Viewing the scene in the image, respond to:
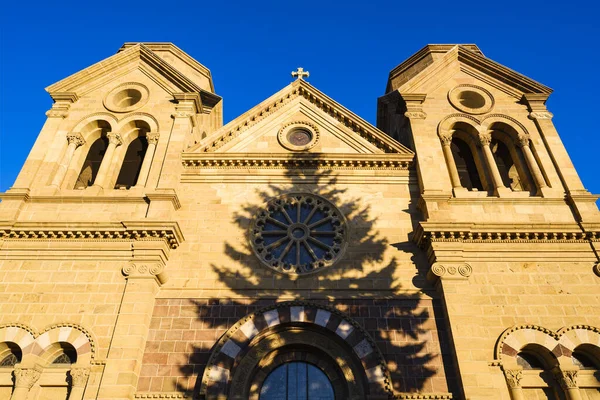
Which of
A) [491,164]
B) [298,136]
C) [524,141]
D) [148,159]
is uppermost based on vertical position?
[298,136]

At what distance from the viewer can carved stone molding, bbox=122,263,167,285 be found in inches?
537

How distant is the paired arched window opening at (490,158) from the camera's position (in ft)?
55.0

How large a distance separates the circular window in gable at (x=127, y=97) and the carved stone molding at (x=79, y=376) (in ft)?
36.5

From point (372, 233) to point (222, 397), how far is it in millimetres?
7167

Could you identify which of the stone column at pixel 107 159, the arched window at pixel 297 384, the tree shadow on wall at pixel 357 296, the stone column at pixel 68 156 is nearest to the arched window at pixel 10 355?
the tree shadow on wall at pixel 357 296

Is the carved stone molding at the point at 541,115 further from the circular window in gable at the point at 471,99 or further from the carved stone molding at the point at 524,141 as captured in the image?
the circular window in gable at the point at 471,99

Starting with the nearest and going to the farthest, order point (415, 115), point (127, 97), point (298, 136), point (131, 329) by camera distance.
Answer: point (131, 329)
point (415, 115)
point (298, 136)
point (127, 97)

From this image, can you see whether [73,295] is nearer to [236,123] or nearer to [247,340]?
[247,340]

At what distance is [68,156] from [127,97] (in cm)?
414

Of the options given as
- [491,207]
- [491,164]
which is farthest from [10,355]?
[491,164]

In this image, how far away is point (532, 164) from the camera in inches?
666

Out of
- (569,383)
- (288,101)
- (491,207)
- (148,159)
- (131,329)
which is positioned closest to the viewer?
(569,383)

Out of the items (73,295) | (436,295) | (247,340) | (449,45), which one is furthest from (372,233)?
(449,45)

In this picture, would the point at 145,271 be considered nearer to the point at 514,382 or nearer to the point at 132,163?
the point at 132,163
